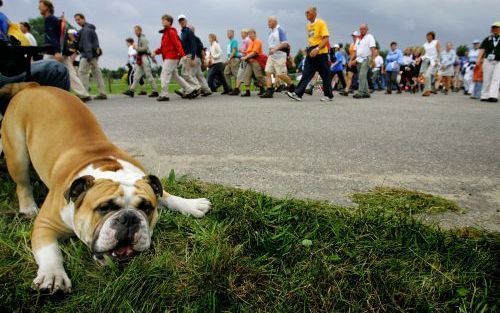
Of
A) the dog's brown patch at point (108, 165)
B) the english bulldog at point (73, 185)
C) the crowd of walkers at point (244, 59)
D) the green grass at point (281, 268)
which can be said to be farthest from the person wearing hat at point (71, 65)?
the green grass at point (281, 268)

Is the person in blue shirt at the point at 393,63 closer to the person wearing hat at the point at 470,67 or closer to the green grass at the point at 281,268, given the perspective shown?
the person wearing hat at the point at 470,67

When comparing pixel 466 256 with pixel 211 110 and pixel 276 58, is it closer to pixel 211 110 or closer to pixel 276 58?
pixel 211 110

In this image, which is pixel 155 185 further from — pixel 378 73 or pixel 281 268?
pixel 378 73

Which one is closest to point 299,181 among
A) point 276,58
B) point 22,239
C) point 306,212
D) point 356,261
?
point 306,212

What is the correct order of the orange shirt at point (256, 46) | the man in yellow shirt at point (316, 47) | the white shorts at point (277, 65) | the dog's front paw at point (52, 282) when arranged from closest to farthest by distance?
the dog's front paw at point (52, 282), the man in yellow shirt at point (316, 47), the white shorts at point (277, 65), the orange shirt at point (256, 46)

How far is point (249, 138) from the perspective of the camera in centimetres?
554

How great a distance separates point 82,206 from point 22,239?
609 millimetres

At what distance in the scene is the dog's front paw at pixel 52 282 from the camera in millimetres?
1991

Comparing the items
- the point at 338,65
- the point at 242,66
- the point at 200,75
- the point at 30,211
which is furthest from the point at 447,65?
the point at 30,211

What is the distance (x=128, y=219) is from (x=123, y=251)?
0.62 ft

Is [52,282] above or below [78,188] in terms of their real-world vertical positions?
below

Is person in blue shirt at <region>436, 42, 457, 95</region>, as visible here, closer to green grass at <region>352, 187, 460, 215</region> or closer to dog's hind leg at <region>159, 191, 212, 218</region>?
green grass at <region>352, 187, 460, 215</region>

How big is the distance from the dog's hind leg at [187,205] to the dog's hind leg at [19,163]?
3.63ft

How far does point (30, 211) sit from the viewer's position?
2945mm
